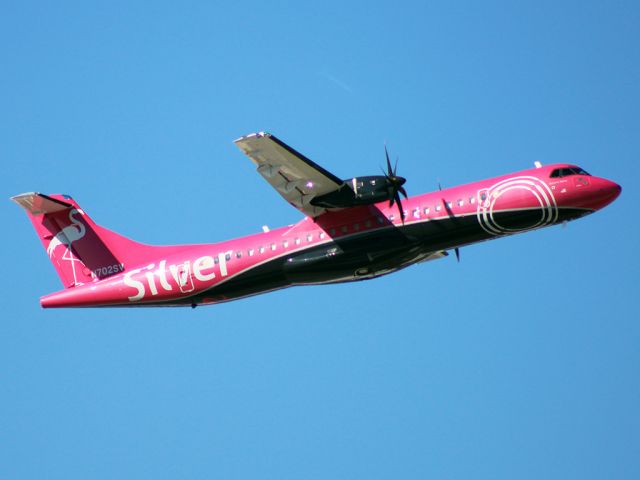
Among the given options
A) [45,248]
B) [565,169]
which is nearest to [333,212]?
[565,169]

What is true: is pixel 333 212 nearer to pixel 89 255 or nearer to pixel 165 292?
pixel 165 292

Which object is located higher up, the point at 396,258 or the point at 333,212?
the point at 333,212

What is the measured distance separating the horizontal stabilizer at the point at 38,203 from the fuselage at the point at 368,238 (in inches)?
161

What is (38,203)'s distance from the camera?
33.5m

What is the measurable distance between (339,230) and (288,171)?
113 inches

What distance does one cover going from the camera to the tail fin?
33.7 metres

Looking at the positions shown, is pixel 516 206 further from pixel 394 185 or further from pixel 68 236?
pixel 68 236

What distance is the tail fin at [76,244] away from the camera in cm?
3366

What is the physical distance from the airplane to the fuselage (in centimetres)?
3

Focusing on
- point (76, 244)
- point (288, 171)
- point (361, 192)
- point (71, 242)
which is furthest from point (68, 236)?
Result: point (361, 192)

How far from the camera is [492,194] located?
A: 1173 inches

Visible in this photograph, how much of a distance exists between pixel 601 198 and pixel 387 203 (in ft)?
22.4

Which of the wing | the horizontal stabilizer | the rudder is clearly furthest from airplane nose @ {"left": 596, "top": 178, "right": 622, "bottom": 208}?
the horizontal stabilizer

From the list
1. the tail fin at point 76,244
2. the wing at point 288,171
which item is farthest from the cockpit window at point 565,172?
the tail fin at point 76,244
